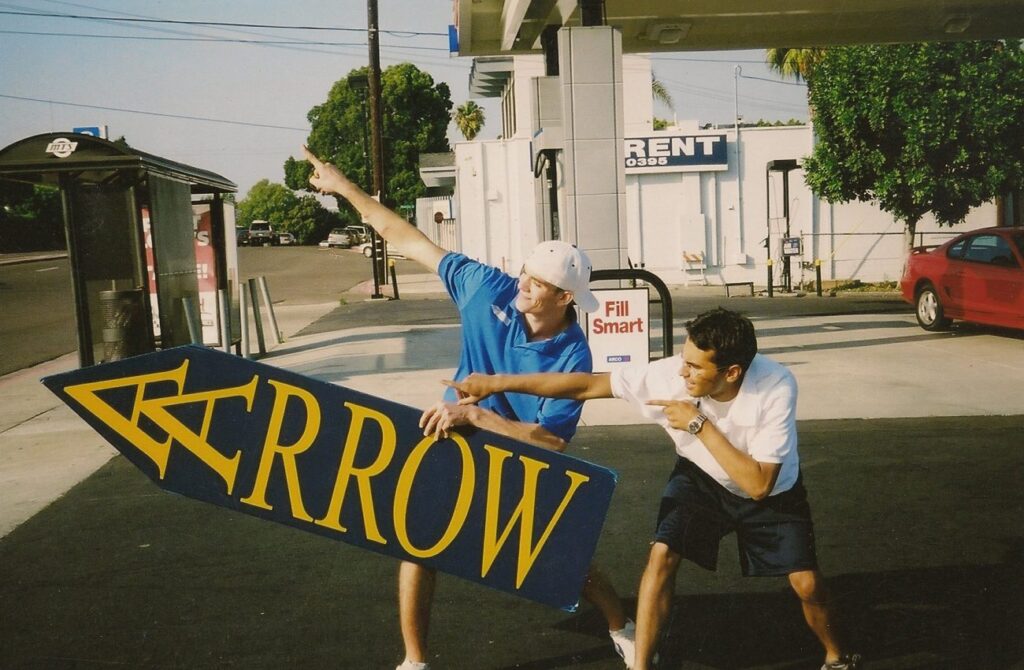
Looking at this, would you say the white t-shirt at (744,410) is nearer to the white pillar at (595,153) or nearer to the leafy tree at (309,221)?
the white pillar at (595,153)

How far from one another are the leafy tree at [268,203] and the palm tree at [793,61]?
45407 millimetres

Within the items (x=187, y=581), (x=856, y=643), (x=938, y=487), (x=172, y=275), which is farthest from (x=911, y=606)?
(x=172, y=275)

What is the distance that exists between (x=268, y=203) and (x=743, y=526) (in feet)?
257

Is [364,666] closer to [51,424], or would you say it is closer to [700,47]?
[51,424]

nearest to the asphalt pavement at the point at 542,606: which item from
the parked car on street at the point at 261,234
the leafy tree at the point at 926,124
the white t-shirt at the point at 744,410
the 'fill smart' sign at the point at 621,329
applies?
the 'fill smart' sign at the point at 621,329

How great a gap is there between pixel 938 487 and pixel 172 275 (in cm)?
884

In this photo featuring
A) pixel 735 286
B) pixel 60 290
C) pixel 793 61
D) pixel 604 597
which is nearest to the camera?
pixel 604 597

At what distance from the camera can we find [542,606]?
4.68 meters

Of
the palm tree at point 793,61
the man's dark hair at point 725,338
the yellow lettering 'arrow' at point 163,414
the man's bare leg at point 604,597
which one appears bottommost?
the man's bare leg at point 604,597

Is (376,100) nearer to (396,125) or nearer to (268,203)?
(396,125)

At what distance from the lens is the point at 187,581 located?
16.6 feet

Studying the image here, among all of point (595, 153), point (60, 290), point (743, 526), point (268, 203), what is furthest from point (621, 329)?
point (268, 203)

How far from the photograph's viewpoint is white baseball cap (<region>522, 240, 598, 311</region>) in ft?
11.4

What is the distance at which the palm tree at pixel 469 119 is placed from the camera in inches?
2776
